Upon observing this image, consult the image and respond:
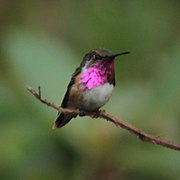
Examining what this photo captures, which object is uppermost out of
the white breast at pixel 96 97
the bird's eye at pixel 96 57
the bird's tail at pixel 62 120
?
the bird's eye at pixel 96 57

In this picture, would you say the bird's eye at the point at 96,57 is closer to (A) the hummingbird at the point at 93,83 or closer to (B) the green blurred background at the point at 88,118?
(A) the hummingbird at the point at 93,83

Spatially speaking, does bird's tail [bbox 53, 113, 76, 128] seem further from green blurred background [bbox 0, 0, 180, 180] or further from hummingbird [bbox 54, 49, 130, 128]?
green blurred background [bbox 0, 0, 180, 180]

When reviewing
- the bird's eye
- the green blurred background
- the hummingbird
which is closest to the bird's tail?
the hummingbird

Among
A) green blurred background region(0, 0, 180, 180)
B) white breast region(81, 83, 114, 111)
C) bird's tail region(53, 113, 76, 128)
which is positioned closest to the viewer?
white breast region(81, 83, 114, 111)

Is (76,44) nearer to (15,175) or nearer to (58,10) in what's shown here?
(15,175)

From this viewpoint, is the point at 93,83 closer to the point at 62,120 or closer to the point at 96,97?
the point at 96,97

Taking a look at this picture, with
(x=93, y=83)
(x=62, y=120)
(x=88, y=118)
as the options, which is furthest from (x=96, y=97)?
(x=88, y=118)

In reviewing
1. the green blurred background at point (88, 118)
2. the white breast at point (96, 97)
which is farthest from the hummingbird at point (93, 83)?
the green blurred background at point (88, 118)

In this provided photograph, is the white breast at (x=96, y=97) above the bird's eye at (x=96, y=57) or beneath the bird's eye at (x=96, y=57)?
beneath
